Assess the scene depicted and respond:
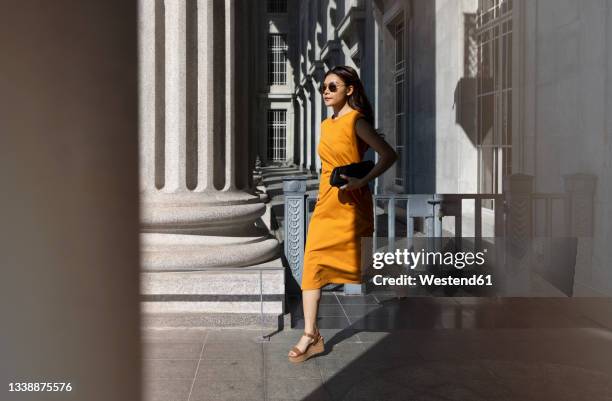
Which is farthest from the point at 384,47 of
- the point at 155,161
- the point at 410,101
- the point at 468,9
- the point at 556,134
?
the point at 155,161

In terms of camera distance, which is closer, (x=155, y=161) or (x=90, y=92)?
(x=90, y=92)

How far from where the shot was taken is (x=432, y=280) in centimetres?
846

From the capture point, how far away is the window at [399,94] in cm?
1642

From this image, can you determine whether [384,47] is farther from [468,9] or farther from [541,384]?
[541,384]

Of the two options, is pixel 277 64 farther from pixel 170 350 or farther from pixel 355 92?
pixel 170 350

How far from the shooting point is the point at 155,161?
20.9 feet

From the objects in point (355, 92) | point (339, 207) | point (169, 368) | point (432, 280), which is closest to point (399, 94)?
point (432, 280)

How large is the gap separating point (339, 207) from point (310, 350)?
1077 millimetres

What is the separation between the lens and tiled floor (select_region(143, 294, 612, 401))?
14.7 ft

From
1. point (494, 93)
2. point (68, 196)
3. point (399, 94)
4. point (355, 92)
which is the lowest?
point (68, 196)

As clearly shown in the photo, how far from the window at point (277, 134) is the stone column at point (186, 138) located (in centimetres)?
4162

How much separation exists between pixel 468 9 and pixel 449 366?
845 centimetres

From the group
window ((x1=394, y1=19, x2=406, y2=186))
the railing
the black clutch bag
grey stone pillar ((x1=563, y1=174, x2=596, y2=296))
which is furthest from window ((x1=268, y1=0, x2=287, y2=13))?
the black clutch bag

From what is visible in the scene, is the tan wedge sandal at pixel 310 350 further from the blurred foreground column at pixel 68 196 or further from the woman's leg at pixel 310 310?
the blurred foreground column at pixel 68 196
